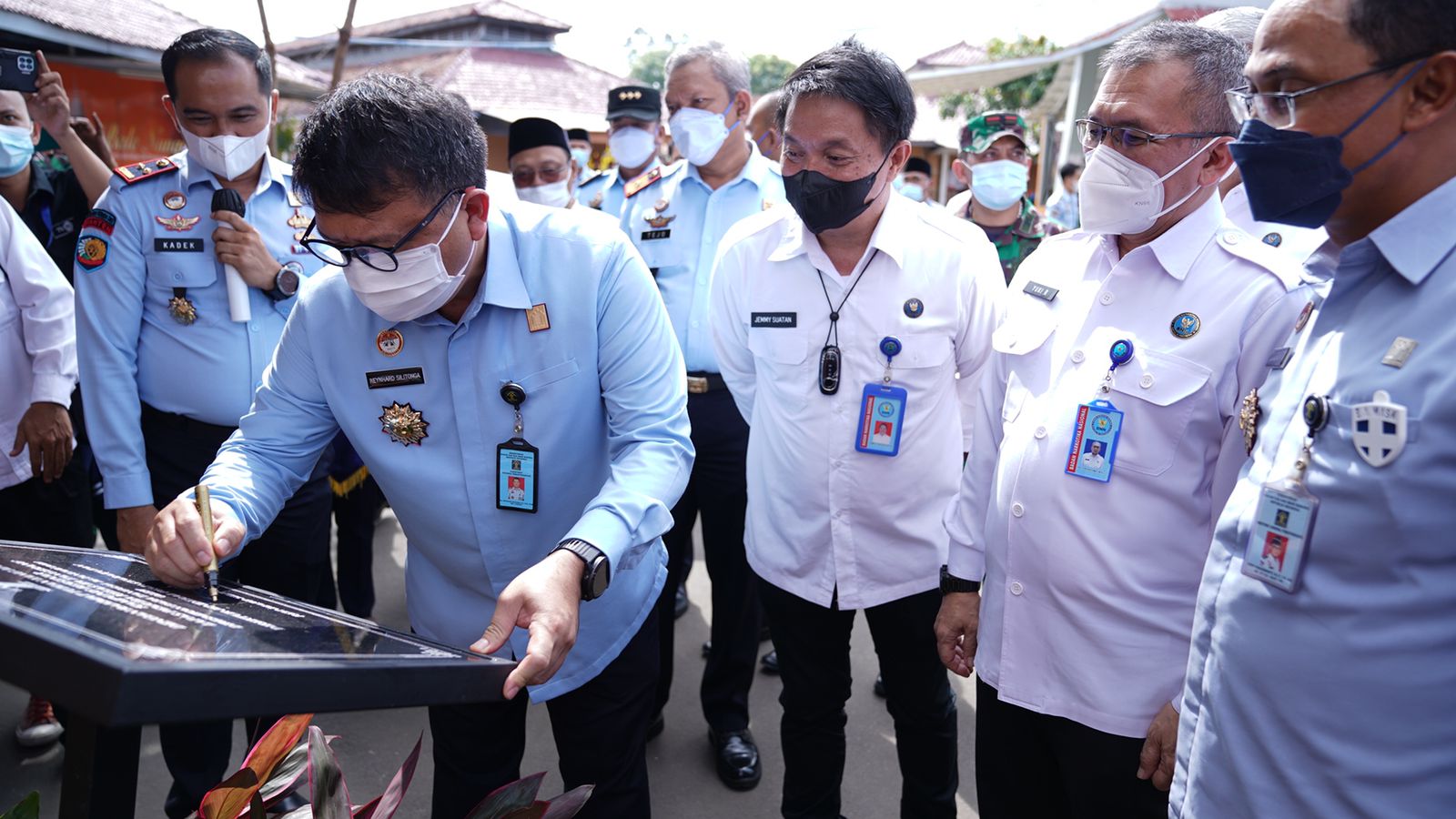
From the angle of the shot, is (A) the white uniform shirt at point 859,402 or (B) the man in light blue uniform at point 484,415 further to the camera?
(A) the white uniform shirt at point 859,402

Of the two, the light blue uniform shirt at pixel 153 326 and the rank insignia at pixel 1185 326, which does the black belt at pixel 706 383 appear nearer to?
the light blue uniform shirt at pixel 153 326

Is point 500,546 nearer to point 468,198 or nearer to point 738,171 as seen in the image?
point 468,198

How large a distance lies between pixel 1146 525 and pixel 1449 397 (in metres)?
0.66

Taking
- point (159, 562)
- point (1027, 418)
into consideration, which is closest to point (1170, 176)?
point (1027, 418)

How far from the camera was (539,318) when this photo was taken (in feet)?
5.84

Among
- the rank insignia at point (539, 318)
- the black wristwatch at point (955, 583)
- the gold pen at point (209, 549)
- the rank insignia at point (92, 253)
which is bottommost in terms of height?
the black wristwatch at point (955, 583)

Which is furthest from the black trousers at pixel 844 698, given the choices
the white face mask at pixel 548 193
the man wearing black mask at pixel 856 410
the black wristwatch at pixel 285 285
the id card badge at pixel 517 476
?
the white face mask at pixel 548 193

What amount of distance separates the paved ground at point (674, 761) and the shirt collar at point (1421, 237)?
2.24 m

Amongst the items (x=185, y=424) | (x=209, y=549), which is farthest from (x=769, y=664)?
(x=209, y=549)

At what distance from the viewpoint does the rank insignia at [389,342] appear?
179 cm

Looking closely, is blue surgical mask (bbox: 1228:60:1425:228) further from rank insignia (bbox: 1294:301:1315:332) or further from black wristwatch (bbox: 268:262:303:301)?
black wristwatch (bbox: 268:262:303:301)

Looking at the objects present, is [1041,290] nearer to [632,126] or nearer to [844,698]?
[844,698]

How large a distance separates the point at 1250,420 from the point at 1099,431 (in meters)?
0.30

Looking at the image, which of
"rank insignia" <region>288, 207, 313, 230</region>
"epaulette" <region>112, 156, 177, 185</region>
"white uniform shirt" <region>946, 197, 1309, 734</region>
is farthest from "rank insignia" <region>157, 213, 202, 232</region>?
"white uniform shirt" <region>946, 197, 1309, 734</region>
